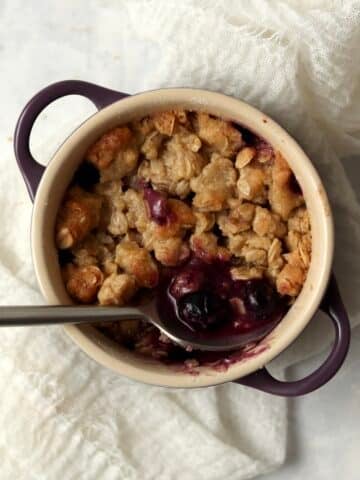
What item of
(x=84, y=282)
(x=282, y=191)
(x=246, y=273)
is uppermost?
(x=282, y=191)

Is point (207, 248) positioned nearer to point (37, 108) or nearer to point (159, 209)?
point (159, 209)

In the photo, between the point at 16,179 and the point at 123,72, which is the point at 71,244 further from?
the point at 123,72

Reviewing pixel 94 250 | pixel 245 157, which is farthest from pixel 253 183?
pixel 94 250

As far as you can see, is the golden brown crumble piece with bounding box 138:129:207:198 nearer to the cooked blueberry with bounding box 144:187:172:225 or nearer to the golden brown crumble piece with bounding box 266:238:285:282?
the cooked blueberry with bounding box 144:187:172:225

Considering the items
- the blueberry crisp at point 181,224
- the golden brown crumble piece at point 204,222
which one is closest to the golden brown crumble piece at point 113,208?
the blueberry crisp at point 181,224

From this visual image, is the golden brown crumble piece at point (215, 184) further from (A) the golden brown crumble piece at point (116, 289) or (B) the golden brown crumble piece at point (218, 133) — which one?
(A) the golden brown crumble piece at point (116, 289)

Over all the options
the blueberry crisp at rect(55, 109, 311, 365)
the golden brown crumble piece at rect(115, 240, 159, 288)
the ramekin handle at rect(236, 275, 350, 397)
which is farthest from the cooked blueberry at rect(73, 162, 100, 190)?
the ramekin handle at rect(236, 275, 350, 397)
